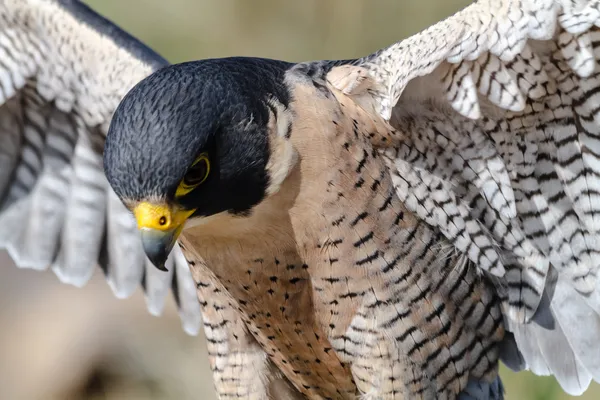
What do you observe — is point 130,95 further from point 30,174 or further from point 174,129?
point 30,174

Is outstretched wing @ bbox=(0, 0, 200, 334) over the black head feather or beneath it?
beneath

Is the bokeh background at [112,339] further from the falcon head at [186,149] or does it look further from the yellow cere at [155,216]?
the yellow cere at [155,216]

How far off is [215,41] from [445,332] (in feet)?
16.9

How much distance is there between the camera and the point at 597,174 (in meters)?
4.21

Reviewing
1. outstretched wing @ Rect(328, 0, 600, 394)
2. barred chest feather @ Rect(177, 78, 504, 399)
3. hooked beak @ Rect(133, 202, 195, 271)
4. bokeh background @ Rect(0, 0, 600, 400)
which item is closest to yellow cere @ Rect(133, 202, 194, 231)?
hooked beak @ Rect(133, 202, 195, 271)

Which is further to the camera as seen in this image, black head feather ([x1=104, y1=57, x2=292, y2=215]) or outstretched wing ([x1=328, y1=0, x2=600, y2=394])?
outstretched wing ([x1=328, y1=0, x2=600, y2=394])

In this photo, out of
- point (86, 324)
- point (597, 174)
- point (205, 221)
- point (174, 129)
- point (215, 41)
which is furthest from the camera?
point (215, 41)

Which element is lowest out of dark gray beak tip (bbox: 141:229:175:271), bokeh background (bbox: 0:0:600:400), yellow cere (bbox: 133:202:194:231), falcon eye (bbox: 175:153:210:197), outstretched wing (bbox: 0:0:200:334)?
bokeh background (bbox: 0:0:600:400)

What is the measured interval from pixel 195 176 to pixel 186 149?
0.44 ft

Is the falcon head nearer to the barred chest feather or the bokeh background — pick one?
the barred chest feather

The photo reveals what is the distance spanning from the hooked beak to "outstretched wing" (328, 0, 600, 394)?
3.35 ft

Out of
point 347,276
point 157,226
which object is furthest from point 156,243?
point 347,276

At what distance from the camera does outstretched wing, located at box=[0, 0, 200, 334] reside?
5.00m

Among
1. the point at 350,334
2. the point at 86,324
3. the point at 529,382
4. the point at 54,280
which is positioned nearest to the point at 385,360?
the point at 350,334
